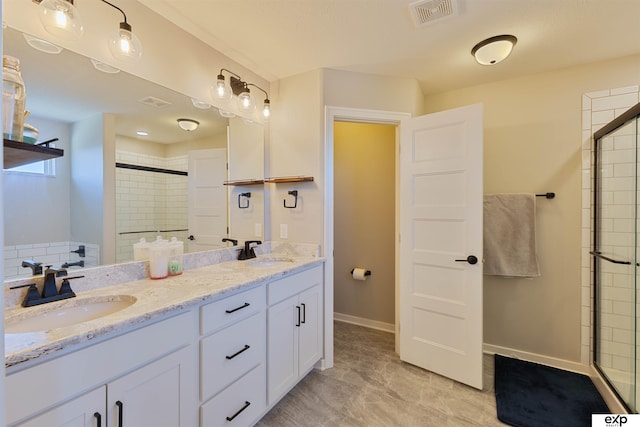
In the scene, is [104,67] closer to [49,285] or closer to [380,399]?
[49,285]

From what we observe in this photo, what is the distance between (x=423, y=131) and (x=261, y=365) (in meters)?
2.06

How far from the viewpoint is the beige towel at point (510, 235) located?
233 cm

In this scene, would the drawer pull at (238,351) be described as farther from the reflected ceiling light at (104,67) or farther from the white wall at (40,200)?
the reflected ceiling light at (104,67)

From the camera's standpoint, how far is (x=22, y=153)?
1055 millimetres

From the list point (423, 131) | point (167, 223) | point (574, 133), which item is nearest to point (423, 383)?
point (423, 131)

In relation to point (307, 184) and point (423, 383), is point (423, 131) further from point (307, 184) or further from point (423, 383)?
point (423, 383)

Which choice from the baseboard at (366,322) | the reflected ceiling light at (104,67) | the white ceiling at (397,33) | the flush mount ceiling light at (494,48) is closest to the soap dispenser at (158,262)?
the reflected ceiling light at (104,67)

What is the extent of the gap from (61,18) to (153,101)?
1.67 feet

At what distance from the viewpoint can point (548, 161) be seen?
2346mm

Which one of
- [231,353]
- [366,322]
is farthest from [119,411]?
[366,322]

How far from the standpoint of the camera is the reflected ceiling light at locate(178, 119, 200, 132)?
1.88 meters

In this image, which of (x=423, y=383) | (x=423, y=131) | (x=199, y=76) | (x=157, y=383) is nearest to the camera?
(x=157, y=383)

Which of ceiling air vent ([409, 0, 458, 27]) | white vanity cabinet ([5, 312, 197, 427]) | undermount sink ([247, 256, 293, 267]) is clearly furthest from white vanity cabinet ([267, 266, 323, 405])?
ceiling air vent ([409, 0, 458, 27])

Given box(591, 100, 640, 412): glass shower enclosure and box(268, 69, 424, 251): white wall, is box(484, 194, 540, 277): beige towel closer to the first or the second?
box(591, 100, 640, 412): glass shower enclosure
